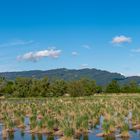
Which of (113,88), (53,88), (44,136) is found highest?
(53,88)

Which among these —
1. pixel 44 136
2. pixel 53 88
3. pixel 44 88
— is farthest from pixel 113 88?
pixel 44 136

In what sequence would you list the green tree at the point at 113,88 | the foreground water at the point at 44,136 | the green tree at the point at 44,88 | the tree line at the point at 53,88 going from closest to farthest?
the foreground water at the point at 44,136 → the tree line at the point at 53,88 → the green tree at the point at 44,88 → the green tree at the point at 113,88

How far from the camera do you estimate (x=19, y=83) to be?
121 m

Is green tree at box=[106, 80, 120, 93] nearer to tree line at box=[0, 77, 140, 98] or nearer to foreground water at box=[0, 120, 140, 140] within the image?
tree line at box=[0, 77, 140, 98]

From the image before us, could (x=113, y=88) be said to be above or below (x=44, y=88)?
below

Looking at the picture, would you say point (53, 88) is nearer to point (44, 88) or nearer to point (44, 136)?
point (44, 88)

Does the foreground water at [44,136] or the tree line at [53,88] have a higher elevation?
the tree line at [53,88]

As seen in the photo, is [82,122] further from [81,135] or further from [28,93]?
[28,93]

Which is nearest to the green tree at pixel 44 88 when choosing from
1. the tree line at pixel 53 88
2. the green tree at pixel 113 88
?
the tree line at pixel 53 88

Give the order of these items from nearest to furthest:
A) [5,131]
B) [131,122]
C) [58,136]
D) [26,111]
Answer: [58,136] < [5,131] < [131,122] < [26,111]

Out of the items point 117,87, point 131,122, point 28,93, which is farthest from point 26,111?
point 117,87

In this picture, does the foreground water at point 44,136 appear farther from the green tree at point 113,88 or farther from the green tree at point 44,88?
the green tree at point 113,88

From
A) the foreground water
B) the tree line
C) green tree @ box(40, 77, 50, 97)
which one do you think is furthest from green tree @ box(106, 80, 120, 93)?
the foreground water

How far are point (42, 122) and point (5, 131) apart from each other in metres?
3.04
